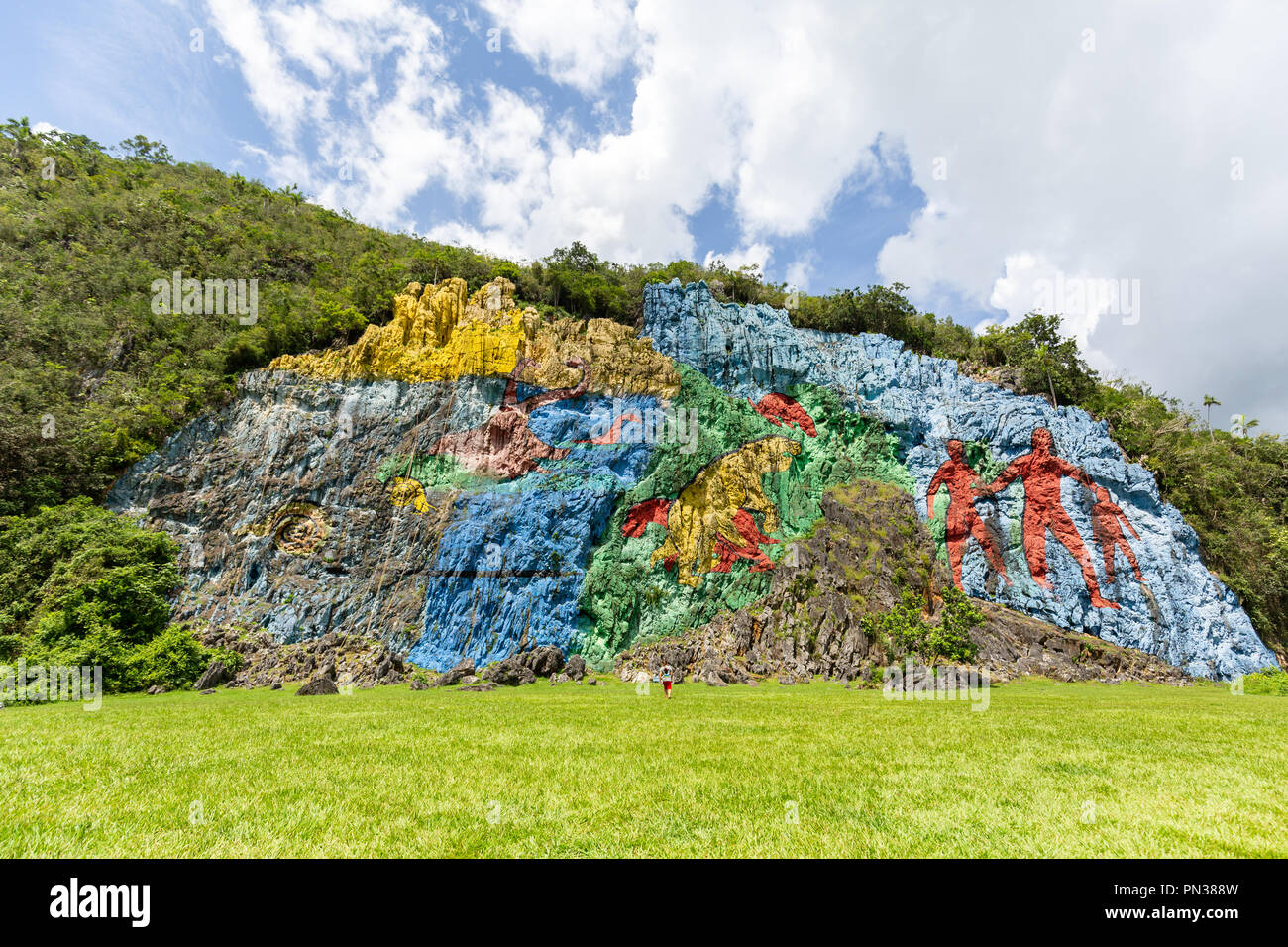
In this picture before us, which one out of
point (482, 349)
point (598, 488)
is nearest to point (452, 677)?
point (598, 488)

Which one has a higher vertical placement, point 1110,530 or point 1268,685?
point 1110,530

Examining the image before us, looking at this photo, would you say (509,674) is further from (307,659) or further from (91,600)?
(91,600)

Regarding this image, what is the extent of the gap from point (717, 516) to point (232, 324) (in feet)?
120

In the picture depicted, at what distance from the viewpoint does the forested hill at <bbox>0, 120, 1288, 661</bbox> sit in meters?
28.6

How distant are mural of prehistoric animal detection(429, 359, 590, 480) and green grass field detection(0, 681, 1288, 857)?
2031 cm

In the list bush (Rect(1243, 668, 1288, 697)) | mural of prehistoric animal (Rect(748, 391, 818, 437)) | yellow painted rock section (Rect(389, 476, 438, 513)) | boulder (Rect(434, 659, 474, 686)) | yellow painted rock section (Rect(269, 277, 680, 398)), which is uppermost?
yellow painted rock section (Rect(269, 277, 680, 398))

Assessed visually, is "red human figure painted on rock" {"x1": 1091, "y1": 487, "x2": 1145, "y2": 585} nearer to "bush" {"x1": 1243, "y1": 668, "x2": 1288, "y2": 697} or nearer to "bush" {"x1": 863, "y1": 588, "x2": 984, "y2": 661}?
"bush" {"x1": 1243, "y1": 668, "x2": 1288, "y2": 697}

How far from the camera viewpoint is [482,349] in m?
34.2

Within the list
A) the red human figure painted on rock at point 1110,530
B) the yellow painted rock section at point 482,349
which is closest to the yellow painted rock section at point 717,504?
the yellow painted rock section at point 482,349

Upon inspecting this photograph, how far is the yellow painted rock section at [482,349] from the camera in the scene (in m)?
33.3

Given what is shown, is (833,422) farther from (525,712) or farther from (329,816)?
(329,816)

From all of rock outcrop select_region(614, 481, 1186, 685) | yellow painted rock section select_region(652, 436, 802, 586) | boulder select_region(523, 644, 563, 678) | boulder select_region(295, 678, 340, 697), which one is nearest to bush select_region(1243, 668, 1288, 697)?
rock outcrop select_region(614, 481, 1186, 685)

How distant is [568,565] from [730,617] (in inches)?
397
